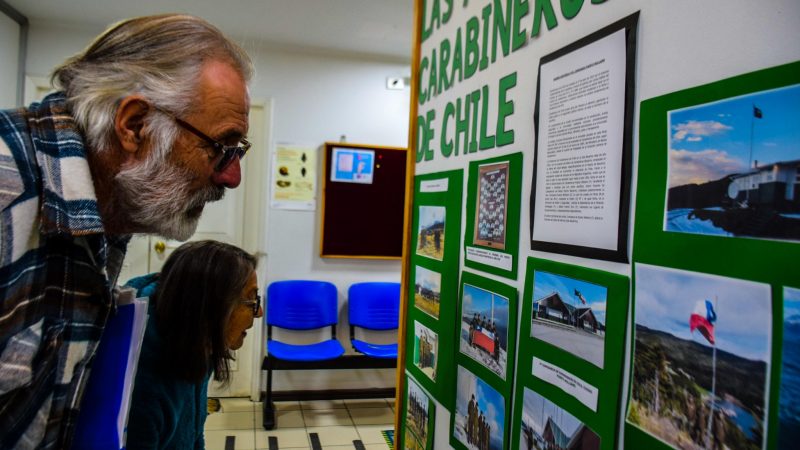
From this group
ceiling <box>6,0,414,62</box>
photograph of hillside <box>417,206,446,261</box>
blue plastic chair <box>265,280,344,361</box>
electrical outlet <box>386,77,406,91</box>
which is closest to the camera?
photograph of hillside <box>417,206,446,261</box>

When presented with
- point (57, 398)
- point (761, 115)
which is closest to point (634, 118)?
point (761, 115)

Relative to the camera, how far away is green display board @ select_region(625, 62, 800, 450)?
0.60 meters

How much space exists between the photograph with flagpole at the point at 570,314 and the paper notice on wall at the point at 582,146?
82 mm

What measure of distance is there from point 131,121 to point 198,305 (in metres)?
0.83

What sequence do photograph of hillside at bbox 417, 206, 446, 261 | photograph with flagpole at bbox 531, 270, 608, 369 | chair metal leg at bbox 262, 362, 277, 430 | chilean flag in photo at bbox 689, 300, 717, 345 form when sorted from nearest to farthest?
1. chilean flag in photo at bbox 689, 300, 717, 345
2. photograph with flagpole at bbox 531, 270, 608, 369
3. photograph of hillside at bbox 417, 206, 446, 261
4. chair metal leg at bbox 262, 362, 277, 430

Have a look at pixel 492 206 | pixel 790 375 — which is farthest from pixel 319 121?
pixel 790 375

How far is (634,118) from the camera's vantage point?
0.82 metres

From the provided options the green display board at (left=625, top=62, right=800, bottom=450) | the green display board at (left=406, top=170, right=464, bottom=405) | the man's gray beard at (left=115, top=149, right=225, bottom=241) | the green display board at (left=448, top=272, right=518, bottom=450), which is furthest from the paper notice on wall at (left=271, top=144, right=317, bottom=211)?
the green display board at (left=625, top=62, right=800, bottom=450)

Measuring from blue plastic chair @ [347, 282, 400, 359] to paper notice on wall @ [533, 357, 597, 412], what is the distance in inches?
132

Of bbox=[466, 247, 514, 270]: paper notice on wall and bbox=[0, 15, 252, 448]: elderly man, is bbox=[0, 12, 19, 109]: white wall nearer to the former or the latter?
bbox=[0, 15, 252, 448]: elderly man

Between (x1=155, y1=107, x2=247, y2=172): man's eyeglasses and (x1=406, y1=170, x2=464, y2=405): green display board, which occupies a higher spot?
(x1=155, y1=107, x2=247, y2=172): man's eyeglasses

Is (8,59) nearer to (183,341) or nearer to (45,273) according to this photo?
(183,341)

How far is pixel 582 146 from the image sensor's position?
941 mm

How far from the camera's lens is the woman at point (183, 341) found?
144 cm
